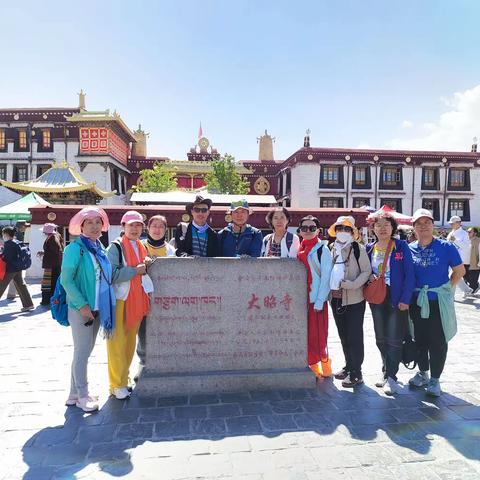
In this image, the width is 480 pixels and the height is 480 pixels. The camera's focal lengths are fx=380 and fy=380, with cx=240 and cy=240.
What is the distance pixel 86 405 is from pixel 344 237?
3.22 m

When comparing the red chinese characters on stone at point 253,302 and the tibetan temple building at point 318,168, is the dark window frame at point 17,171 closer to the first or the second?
the tibetan temple building at point 318,168

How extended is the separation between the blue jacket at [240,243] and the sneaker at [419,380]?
233 cm

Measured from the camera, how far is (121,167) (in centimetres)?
3147

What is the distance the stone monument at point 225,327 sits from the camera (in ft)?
13.7

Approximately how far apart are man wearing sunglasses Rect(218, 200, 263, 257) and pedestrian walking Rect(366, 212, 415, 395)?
1.38 meters

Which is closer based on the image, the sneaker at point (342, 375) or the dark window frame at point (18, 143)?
the sneaker at point (342, 375)

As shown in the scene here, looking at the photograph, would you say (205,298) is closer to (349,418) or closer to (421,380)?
(349,418)

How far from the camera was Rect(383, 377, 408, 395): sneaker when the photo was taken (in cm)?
419

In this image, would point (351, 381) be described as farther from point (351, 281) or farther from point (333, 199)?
point (333, 199)

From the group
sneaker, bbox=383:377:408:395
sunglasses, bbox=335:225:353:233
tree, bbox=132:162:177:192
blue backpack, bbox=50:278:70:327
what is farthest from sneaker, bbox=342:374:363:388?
tree, bbox=132:162:177:192

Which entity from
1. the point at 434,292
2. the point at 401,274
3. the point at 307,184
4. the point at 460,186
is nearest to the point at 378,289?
the point at 401,274

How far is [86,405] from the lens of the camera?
3711 millimetres

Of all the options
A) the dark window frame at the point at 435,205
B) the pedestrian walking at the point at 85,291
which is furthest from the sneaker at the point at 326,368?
the dark window frame at the point at 435,205

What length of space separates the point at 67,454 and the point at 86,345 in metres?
1.03
